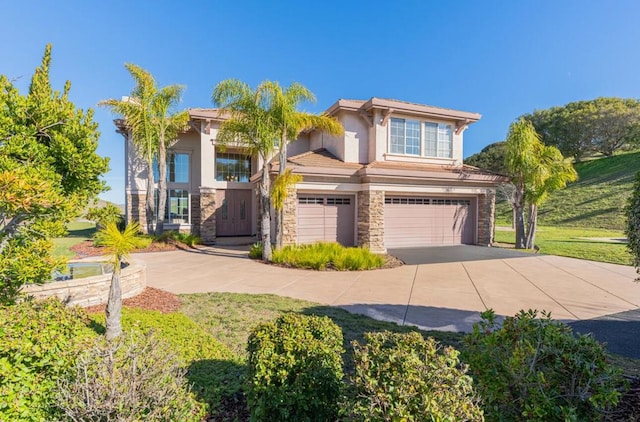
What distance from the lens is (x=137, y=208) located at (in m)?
16.8

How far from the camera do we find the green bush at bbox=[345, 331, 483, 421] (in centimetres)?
171

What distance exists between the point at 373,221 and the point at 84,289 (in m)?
9.92

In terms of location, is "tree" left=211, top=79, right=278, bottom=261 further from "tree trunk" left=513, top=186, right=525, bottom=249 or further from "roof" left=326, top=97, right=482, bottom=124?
"tree trunk" left=513, top=186, right=525, bottom=249

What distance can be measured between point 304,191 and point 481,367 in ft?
35.7

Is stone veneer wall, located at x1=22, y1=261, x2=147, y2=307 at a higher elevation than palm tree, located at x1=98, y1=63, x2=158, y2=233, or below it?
below

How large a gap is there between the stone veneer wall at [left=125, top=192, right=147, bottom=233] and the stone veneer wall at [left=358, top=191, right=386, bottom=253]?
38.6ft

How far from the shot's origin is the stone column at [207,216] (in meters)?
16.7

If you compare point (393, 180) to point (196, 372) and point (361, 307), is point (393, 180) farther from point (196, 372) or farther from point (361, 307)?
point (196, 372)

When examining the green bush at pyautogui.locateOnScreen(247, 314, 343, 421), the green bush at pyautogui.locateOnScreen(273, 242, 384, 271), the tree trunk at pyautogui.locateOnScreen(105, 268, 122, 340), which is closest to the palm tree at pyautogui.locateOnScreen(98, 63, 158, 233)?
the green bush at pyautogui.locateOnScreen(273, 242, 384, 271)

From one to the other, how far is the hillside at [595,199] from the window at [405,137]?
17490 mm

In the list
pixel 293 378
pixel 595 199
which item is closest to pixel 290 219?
pixel 293 378

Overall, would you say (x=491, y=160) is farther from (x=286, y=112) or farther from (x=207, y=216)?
(x=286, y=112)

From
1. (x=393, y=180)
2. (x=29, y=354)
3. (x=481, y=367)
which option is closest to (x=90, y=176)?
(x=29, y=354)

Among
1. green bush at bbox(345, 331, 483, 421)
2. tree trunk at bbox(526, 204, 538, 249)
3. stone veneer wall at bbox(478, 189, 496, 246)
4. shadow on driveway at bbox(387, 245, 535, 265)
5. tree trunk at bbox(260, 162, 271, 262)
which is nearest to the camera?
green bush at bbox(345, 331, 483, 421)
